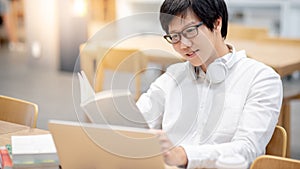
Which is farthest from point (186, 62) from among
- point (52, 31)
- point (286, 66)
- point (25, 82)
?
point (52, 31)

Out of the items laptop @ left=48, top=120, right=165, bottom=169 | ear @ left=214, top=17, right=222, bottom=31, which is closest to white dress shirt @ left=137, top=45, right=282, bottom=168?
ear @ left=214, top=17, right=222, bottom=31

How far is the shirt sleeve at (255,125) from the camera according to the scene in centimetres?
149

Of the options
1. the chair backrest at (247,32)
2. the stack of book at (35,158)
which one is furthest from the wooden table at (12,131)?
the chair backrest at (247,32)

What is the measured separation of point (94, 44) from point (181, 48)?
0.36m

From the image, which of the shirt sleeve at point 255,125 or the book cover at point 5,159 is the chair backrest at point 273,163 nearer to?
the shirt sleeve at point 255,125

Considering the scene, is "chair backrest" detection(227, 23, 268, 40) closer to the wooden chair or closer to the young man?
the wooden chair

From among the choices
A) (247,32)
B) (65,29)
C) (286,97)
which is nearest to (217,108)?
(286,97)

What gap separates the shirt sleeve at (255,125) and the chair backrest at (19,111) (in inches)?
30.5

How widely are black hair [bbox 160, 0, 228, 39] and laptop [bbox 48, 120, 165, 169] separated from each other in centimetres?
50

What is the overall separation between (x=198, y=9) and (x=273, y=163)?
51 cm

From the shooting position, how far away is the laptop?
1.23 meters

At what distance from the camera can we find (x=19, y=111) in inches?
83.4

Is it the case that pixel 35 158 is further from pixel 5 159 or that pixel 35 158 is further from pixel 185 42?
pixel 185 42

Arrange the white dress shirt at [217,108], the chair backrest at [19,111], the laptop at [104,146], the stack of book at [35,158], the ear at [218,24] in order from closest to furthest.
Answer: the laptop at [104,146] < the stack of book at [35,158] < the white dress shirt at [217,108] < the ear at [218,24] < the chair backrest at [19,111]
